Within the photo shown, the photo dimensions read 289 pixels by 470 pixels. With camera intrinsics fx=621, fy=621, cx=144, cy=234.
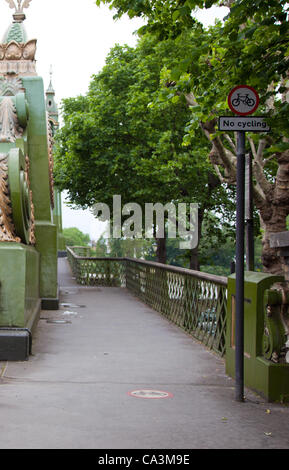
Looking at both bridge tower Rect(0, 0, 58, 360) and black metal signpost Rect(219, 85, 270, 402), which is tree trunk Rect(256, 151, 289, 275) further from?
black metal signpost Rect(219, 85, 270, 402)

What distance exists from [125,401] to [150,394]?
1.52 feet

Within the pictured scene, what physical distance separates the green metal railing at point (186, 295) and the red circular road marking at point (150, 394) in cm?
253

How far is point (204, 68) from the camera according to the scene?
8320 mm

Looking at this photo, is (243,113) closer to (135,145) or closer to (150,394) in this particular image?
(150,394)

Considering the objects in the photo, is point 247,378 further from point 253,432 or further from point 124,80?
point 124,80

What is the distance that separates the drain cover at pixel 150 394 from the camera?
20.2ft

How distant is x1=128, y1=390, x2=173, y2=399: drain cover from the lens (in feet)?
20.2

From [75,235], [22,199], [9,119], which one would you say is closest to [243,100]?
[22,199]

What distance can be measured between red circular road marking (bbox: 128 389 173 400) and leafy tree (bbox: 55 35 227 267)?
16.5m

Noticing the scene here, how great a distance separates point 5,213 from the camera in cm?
847
